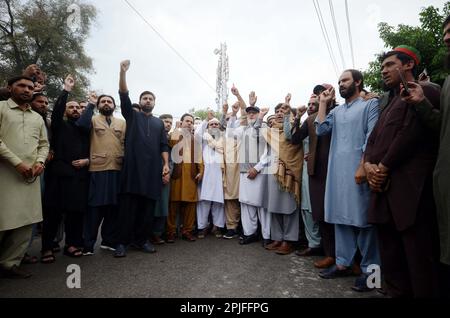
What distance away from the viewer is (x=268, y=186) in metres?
3.92

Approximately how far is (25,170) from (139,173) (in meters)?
1.23

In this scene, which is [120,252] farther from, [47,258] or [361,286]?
[361,286]

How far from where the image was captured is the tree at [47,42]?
1530 centimetres

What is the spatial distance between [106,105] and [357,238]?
3.55 metres

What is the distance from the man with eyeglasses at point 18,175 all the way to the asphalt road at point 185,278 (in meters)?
0.28

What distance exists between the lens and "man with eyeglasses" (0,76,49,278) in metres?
2.71

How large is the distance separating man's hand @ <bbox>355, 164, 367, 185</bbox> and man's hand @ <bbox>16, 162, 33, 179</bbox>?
327 centimetres

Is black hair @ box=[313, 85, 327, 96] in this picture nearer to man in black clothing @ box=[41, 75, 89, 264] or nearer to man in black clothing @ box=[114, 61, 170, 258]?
man in black clothing @ box=[114, 61, 170, 258]

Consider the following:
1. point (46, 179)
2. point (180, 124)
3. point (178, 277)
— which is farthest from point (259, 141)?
point (46, 179)

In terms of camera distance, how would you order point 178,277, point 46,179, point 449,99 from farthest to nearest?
A: point 46,179 < point 178,277 < point 449,99

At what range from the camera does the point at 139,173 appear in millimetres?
3600

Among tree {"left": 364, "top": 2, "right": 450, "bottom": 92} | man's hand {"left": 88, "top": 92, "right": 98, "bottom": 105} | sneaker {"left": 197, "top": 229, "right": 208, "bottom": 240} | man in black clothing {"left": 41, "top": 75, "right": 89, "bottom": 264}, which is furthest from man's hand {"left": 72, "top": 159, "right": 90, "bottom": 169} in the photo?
tree {"left": 364, "top": 2, "right": 450, "bottom": 92}

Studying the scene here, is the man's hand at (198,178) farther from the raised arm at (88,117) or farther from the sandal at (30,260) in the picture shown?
the sandal at (30,260)
